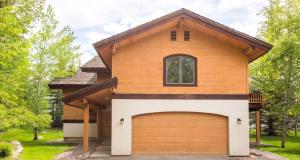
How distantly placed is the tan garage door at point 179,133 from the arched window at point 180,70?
54.0 inches

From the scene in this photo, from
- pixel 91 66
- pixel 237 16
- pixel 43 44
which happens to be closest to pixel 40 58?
pixel 43 44

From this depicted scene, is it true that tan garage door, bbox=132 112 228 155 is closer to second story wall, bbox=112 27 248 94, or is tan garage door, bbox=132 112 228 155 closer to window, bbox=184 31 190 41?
second story wall, bbox=112 27 248 94

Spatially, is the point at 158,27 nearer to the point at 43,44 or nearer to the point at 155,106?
the point at 155,106

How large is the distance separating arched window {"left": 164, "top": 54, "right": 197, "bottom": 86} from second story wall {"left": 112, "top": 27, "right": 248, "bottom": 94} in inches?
7.0

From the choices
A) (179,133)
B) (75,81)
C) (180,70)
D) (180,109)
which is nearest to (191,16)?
(180,70)

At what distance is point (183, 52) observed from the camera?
1686cm

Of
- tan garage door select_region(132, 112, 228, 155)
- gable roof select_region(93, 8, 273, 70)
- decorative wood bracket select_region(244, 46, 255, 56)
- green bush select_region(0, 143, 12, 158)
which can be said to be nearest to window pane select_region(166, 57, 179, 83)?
tan garage door select_region(132, 112, 228, 155)

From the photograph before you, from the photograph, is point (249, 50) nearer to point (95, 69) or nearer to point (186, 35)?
point (186, 35)

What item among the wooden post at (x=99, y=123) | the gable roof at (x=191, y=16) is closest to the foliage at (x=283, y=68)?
the gable roof at (x=191, y=16)

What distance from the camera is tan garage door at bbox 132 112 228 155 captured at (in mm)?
16766

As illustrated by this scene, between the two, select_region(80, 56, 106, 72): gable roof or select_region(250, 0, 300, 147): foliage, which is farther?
select_region(80, 56, 106, 72): gable roof

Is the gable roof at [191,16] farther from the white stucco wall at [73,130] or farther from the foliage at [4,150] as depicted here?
the white stucco wall at [73,130]

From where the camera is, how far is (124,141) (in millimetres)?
16453

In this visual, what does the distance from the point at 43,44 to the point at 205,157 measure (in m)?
14.3
